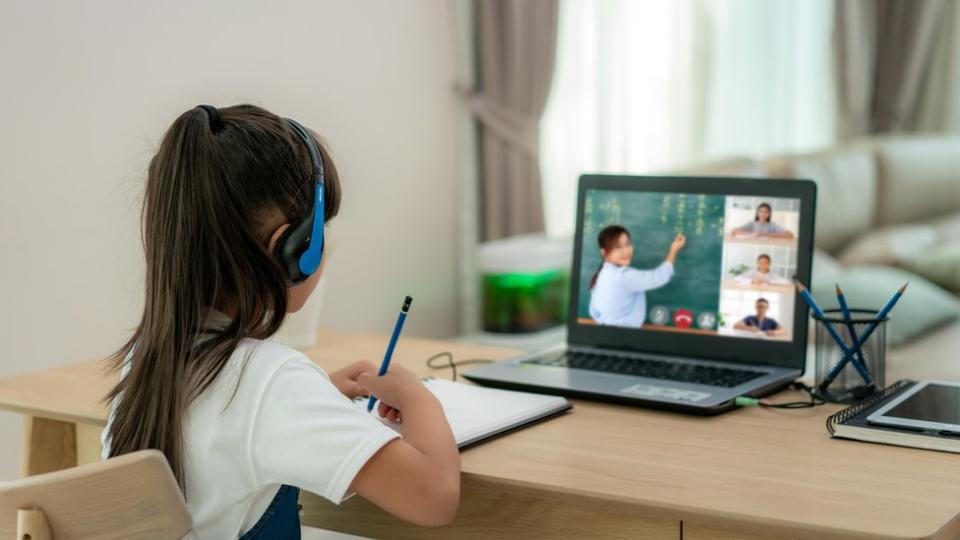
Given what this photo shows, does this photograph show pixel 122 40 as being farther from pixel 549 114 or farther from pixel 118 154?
pixel 549 114

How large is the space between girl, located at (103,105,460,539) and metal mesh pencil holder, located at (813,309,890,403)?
1.92 feet

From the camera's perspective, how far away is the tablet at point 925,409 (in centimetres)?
132

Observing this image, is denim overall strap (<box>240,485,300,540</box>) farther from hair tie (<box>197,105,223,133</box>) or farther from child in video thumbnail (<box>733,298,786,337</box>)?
child in video thumbnail (<box>733,298,786,337</box>)

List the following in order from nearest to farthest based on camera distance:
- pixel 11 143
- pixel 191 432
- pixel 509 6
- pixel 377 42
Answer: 1. pixel 191 432
2. pixel 11 143
3. pixel 377 42
4. pixel 509 6

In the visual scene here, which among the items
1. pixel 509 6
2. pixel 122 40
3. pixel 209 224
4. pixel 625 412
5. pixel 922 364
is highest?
pixel 509 6

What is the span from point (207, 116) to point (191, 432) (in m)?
0.34

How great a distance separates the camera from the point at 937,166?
13.5ft

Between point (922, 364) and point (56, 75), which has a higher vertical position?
point (56, 75)

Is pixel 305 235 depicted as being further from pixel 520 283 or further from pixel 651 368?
pixel 520 283

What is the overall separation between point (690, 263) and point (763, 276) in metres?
0.11

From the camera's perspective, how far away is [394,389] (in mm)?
1357

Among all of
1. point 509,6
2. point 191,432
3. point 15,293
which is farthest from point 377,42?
point 191,432

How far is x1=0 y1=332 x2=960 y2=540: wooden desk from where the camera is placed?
1093mm

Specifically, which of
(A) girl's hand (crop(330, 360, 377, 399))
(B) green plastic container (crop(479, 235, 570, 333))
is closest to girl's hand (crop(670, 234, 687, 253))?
(A) girl's hand (crop(330, 360, 377, 399))
